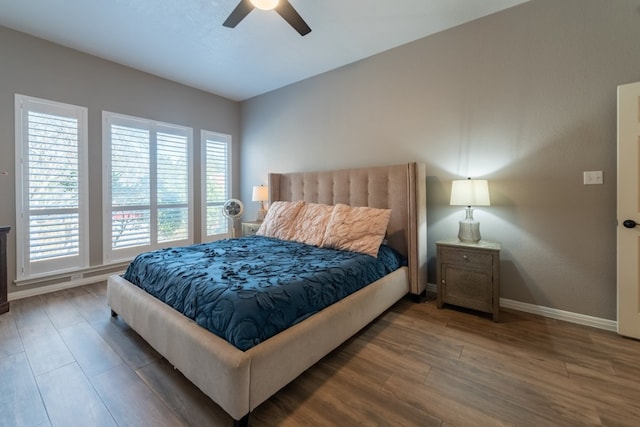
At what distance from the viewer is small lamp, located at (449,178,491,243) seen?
2.50m

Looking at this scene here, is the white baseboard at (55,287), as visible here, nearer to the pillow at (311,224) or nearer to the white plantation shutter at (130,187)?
the white plantation shutter at (130,187)

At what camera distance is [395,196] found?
3020 mm

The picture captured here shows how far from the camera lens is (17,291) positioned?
2.98 metres

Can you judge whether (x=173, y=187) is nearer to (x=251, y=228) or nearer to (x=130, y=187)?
(x=130, y=187)

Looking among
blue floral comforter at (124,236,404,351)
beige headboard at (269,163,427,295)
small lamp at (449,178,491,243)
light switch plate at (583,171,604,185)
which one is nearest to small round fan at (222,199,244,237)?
beige headboard at (269,163,427,295)

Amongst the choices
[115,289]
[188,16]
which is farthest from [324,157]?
[115,289]

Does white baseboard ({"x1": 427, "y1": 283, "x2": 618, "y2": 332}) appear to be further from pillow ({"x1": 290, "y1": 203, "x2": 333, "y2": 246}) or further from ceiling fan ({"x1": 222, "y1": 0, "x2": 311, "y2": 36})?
ceiling fan ({"x1": 222, "y1": 0, "x2": 311, "y2": 36})

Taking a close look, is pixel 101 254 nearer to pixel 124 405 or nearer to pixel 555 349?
pixel 124 405

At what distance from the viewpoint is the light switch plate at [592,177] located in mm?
2256

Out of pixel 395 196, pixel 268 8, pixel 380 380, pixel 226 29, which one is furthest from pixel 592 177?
pixel 226 29

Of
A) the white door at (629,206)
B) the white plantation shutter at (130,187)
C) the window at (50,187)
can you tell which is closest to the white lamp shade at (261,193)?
the white plantation shutter at (130,187)

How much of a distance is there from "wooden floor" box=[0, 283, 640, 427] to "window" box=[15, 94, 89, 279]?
1039mm

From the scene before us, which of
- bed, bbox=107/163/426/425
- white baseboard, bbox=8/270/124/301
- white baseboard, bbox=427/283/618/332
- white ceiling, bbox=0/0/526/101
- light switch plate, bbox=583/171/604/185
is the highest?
white ceiling, bbox=0/0/526/101

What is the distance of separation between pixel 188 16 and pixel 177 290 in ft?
8.70
